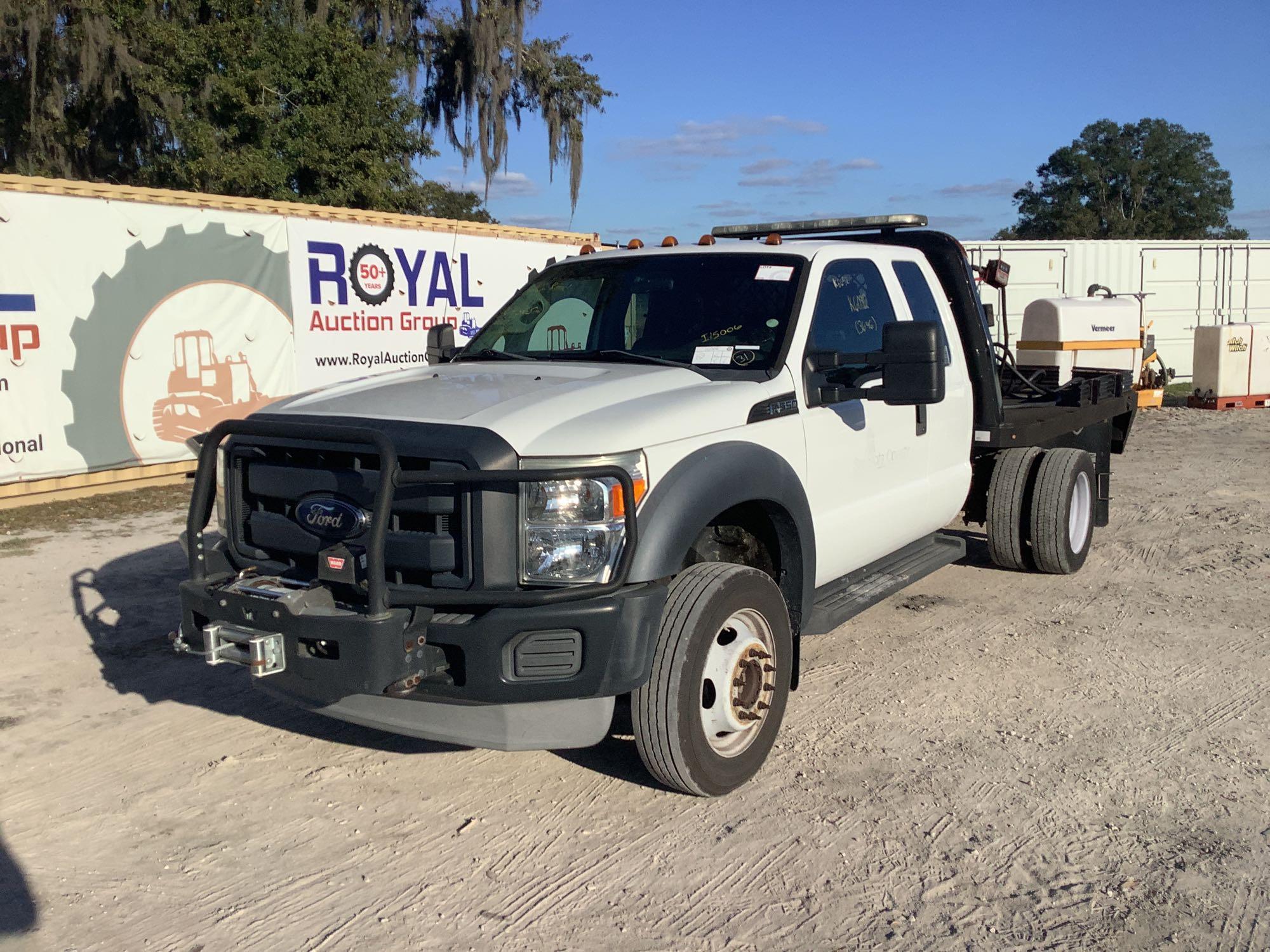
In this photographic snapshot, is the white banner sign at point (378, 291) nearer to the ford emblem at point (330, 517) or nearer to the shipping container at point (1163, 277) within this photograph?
the ford emblem at point (330, 517)

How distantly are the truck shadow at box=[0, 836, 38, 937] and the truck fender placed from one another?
2.02m

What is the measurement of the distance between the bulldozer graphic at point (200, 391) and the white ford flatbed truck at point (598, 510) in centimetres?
645

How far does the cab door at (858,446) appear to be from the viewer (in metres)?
4.66

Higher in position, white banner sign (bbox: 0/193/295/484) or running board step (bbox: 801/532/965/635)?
white banner sign (bbox: 0/193/295/484)

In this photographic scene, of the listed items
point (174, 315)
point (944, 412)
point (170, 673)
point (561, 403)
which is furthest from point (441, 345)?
point (174, 315)

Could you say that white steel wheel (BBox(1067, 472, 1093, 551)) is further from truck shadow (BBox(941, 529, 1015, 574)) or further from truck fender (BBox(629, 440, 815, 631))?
truck fender (BBox(629, 440, 815, 631))

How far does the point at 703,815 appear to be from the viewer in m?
3.88

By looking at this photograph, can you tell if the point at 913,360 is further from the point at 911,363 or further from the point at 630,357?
the point at 630,357

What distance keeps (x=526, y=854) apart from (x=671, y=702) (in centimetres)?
68

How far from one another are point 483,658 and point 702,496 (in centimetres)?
92

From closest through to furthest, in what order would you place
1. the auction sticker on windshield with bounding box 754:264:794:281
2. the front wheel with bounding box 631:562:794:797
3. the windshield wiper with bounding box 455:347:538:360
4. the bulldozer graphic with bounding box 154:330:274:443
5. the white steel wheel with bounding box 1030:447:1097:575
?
the front wheel with bounding box 631:562:794:797 < the auction sticker on windshield with bounding box 754:264:794:281 < the windshield wiper with bounding box 455:347:538:360 < the white steel wheel with bounding box 1030:447:1097:575 < the bulldozer graphic with bounding box 154:330:274:443

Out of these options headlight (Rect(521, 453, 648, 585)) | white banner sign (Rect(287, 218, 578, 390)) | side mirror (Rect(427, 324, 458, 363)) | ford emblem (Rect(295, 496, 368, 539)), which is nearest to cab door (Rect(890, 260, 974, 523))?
side mirror (Rect(427, 324, 458, 363))

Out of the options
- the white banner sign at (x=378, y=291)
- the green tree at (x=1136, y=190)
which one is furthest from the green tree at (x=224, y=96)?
the green tree at (x=1136, y=190)

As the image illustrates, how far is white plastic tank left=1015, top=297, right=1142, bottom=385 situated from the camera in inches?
363
